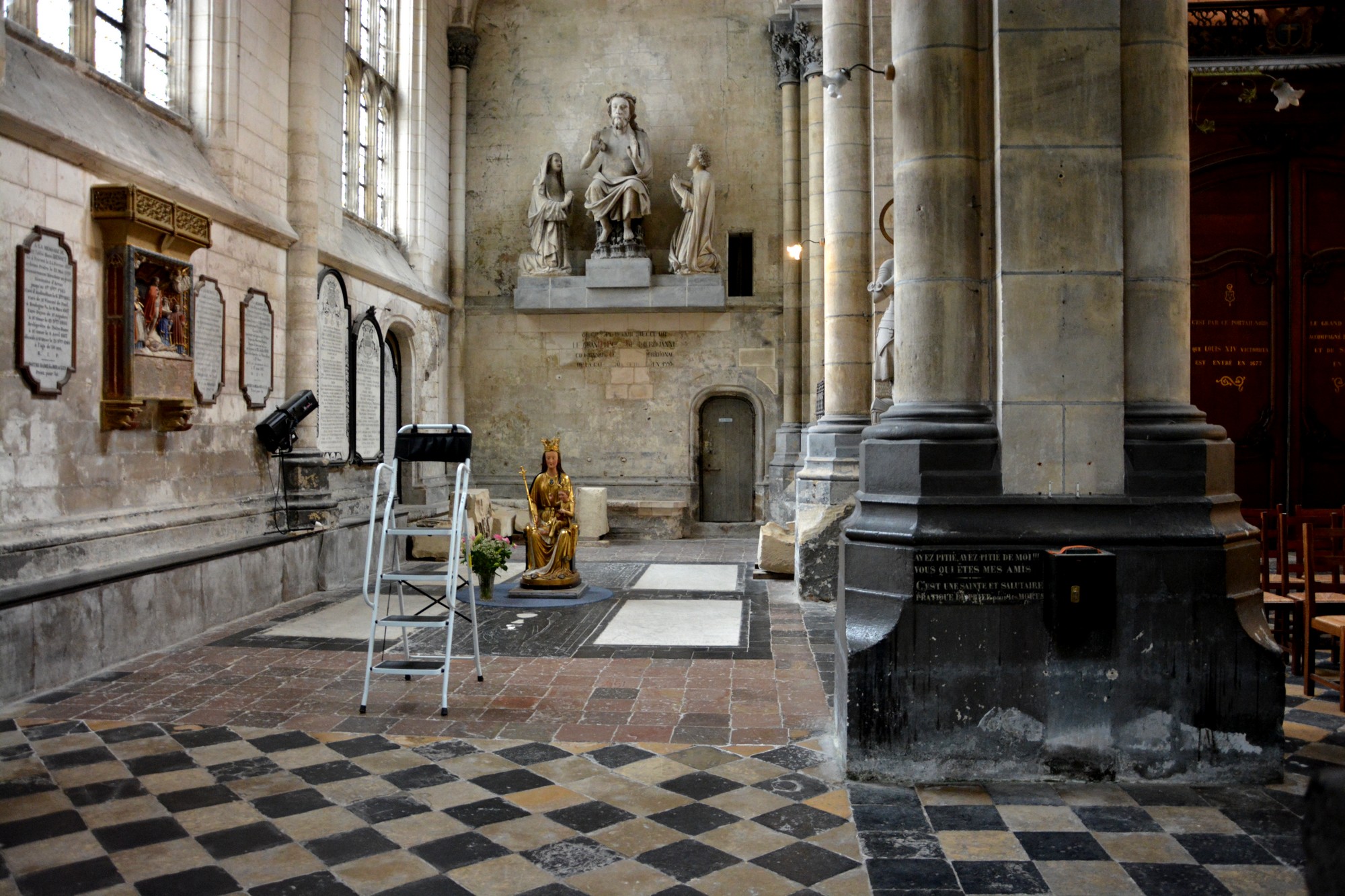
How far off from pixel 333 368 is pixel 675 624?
5534 mm

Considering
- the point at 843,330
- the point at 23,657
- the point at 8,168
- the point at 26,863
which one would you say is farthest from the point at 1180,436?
the point at 8,168

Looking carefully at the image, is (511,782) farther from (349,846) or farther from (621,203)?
(621,203)

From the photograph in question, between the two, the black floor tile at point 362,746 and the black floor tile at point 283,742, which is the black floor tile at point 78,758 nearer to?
the black floor tile at point 283,742

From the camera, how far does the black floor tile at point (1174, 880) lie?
3.12 meters

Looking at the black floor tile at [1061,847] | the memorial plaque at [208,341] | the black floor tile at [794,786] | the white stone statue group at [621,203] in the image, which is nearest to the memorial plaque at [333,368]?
the memorial plaque at [208,341]

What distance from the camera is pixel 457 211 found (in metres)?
16.1

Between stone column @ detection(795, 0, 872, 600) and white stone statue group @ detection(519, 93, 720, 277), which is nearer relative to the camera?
stone column @ detection(795, 0, 872, 600)

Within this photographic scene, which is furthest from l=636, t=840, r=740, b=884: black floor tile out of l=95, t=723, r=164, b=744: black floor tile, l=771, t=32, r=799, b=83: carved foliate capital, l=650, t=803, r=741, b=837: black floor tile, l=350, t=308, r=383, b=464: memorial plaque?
l=771, t=32, r=799, b=83: carved foliate capital

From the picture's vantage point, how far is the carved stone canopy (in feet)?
23.0

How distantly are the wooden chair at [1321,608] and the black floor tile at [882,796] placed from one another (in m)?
2.45

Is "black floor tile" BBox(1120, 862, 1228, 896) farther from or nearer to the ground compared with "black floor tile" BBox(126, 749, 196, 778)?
farther from the ground

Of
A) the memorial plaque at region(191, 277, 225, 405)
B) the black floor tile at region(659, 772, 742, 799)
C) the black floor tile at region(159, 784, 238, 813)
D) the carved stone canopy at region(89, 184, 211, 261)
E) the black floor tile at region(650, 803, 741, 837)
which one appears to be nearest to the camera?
the black floor tile at region(650, 803, 741, 837)

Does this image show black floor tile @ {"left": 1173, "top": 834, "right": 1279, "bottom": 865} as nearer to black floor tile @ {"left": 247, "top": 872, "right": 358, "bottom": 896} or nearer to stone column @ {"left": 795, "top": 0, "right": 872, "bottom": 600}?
black floor tile @ {"left": 247, "top": 872, "right": 358, "bottom": 896}

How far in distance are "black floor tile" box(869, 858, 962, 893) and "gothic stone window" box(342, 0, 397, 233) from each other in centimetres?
1083
